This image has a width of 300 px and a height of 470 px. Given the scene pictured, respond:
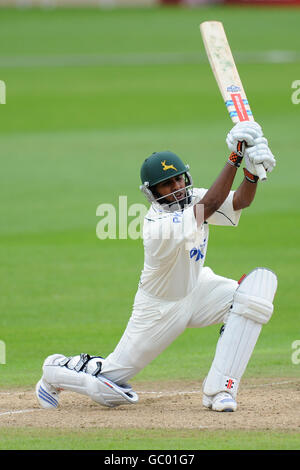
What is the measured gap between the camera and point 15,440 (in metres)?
5.61

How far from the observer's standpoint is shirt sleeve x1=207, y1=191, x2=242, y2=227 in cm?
640

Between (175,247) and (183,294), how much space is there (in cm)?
45

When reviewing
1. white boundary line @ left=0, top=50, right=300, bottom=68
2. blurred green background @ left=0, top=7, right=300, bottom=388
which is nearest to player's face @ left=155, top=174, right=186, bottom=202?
blurred green background @ left=0, top=7, right=300, bottom=388

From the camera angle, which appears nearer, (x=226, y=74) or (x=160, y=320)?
(x=160, y=320)

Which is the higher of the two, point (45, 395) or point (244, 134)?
point (244, 134)

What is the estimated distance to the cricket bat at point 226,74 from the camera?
6414 millimetres

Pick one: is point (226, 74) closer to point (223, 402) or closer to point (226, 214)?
point (226, 214)

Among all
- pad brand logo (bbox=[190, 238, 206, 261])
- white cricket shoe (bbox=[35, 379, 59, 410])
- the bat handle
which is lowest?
white cricket shoe (bbox=[35, 379, 59, 410])

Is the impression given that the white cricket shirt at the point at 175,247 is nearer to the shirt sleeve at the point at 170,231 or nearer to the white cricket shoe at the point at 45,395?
the shirt sleeve at the point at 170,231

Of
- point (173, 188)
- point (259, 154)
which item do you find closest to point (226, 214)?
point (173, 188)

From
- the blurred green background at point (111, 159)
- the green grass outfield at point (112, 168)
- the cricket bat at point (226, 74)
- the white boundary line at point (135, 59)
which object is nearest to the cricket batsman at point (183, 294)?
the cricket bat at point (226, 74)

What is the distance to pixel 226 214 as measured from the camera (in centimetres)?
643

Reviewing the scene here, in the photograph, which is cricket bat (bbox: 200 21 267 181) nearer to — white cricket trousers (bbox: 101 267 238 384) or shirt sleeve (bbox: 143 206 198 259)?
shirt sleeve (bbox: 143 206 198 259)
